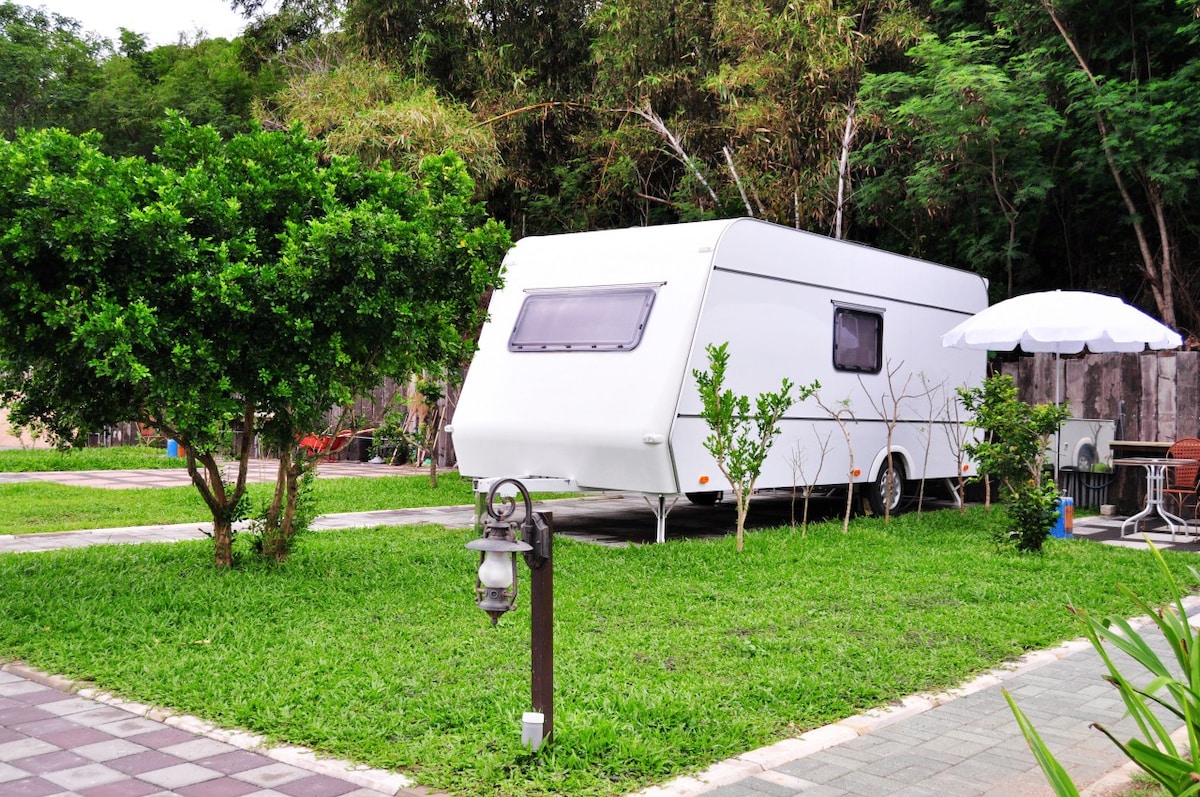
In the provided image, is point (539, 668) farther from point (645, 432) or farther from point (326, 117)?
point (326, 117)

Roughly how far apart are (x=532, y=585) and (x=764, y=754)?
1121 mm

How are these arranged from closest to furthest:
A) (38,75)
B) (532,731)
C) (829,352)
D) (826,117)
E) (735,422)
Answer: (532,731)
(735,422)
(829,352)
(826,117)
(38,75)

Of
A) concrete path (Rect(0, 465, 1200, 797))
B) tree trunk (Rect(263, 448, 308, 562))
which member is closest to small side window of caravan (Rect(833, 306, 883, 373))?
tree trunk (Rect(263, 448, 308, 562))

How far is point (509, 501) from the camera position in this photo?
4.36m

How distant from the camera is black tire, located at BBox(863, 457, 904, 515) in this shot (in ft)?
40.4

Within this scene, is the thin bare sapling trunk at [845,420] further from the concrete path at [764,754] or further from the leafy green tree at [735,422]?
the concrete path at [764,754]

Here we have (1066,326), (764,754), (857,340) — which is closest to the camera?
(764,754)

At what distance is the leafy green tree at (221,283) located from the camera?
6574mm

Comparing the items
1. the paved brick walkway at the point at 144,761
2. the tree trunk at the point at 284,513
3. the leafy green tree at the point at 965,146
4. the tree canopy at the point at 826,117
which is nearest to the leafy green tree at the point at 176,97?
the tree canopy at the point at 826,117

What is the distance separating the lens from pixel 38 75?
105ft

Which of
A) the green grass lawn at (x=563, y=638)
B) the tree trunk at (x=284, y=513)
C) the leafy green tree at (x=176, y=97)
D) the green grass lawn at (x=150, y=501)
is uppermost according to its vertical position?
the leafy green tree at (x=176, y=97)

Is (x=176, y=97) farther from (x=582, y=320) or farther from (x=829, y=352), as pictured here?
(x=829, y=352)

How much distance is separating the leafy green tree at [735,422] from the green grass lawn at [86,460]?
1036cm

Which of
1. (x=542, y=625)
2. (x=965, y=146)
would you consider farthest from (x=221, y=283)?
(x=965, y=146)
